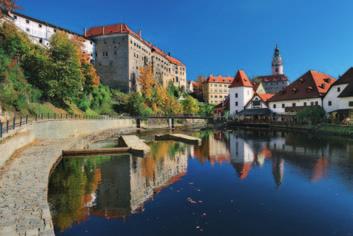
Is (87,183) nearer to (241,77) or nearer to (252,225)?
(252,225)

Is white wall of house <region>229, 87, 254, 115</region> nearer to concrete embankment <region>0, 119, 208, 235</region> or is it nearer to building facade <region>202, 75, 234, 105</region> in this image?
building facade <region>202, 75, 234, 105</region>

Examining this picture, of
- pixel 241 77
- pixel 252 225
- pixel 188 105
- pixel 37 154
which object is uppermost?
pixel 241 77

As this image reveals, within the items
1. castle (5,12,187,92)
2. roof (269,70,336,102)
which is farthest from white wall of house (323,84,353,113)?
castle (5,12,187,92)

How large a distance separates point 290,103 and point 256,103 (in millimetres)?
8903

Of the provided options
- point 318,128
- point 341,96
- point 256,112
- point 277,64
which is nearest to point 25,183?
point 318,128

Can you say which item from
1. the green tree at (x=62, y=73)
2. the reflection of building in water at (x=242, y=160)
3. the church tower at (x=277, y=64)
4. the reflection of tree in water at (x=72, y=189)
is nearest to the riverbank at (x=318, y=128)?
the reflection of building in water at (x=242, y=160)

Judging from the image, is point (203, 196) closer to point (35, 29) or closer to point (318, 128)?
point (318, 128)

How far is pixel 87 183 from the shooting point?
1491cm

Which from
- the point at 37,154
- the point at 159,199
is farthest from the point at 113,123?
the point at 159,199

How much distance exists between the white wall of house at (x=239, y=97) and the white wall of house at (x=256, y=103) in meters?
2.02

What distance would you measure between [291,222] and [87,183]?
1021 cm

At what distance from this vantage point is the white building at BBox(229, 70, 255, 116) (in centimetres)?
6372

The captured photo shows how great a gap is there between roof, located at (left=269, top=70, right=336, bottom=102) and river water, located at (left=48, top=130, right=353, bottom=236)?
102 feet

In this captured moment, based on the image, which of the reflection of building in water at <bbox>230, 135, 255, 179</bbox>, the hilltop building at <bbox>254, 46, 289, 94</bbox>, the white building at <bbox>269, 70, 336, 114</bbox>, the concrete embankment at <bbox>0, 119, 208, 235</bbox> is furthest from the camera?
the hilltop building at <bbox>254, 46, 289, 94</bbox>
